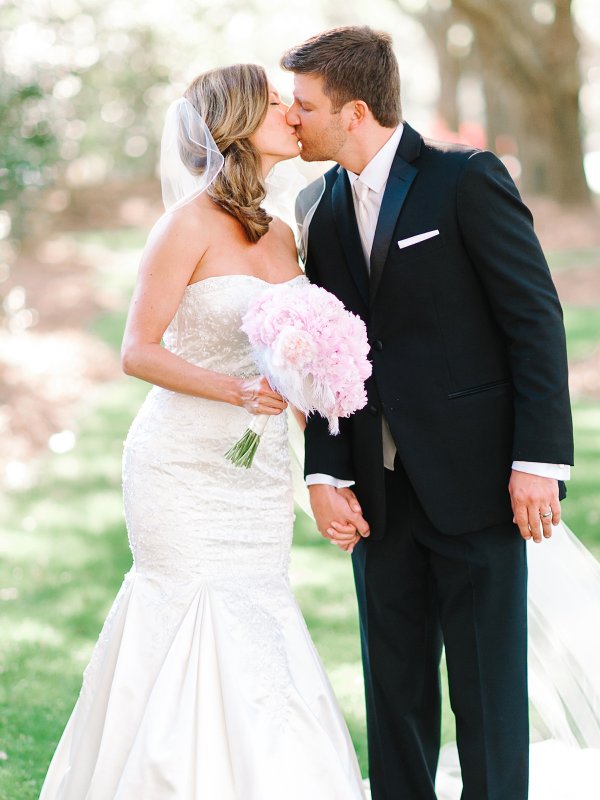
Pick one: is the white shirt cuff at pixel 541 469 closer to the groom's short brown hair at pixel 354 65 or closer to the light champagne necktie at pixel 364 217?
the light champagne necktie at pixel 364 217

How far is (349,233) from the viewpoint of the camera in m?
3.52

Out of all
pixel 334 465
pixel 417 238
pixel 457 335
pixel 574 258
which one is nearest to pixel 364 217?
pixel 417 238

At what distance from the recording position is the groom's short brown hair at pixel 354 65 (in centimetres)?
347

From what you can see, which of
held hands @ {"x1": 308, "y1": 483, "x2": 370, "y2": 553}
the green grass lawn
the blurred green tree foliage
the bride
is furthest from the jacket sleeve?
the blurred green tree foliage

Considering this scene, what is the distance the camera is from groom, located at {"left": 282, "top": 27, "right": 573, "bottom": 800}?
10.8 ft

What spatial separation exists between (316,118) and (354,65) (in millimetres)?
202

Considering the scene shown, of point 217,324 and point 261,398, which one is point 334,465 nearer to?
point 261,398

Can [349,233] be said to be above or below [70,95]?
below

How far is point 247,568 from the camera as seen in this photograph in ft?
11.7

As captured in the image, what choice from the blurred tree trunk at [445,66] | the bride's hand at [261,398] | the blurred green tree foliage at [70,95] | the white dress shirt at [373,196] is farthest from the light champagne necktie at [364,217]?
the blurred tree trunk at [445,66]

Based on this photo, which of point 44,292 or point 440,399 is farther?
point 44,292

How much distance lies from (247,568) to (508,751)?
99 centimetres

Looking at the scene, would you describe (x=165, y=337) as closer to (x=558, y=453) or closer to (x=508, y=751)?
(x=558, y=453)

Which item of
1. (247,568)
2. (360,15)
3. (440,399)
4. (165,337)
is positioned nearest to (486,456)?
(440,399)
